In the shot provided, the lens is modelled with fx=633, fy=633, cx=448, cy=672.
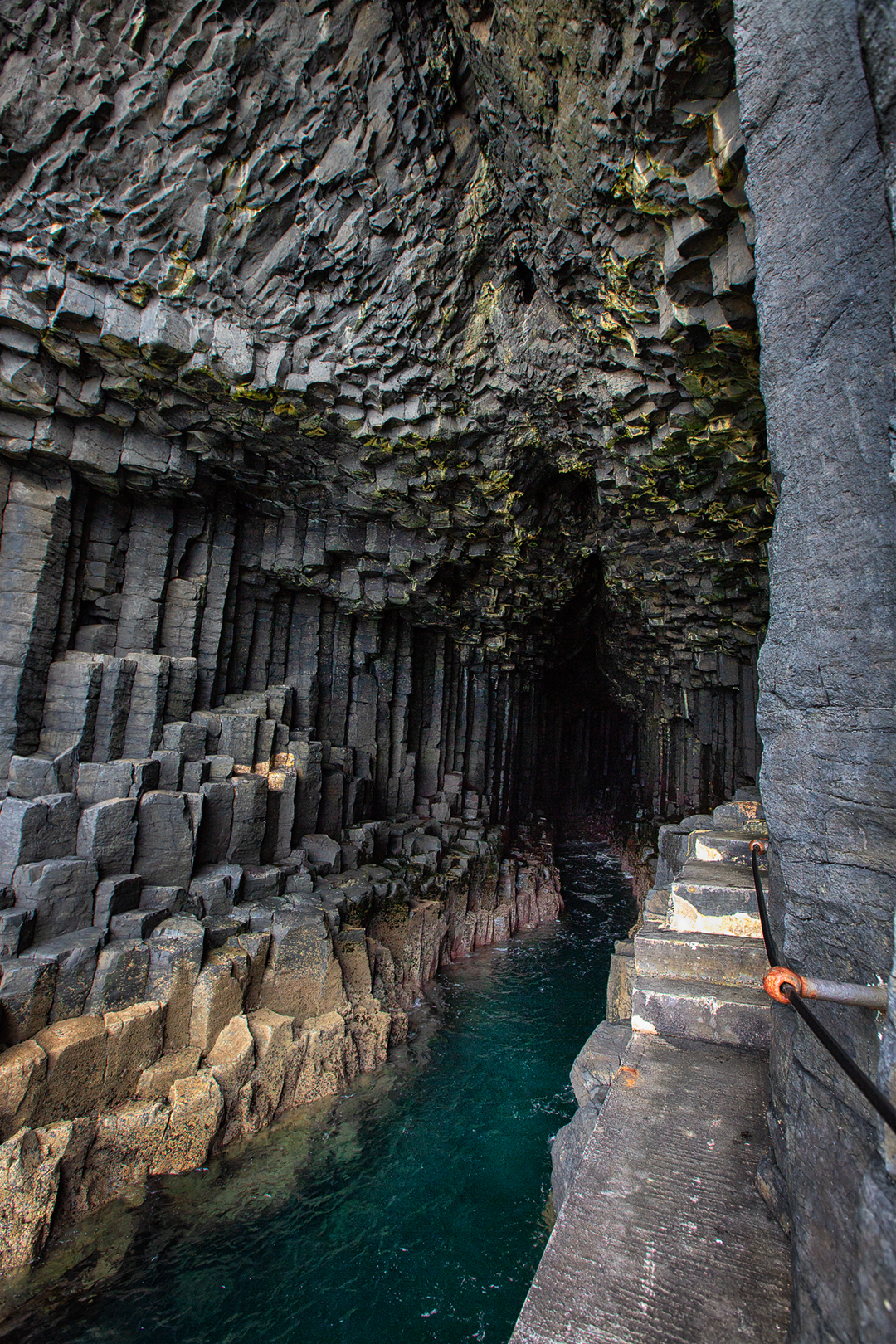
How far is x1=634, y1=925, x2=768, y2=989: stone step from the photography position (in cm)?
400

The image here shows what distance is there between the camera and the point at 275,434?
1150 centimetres

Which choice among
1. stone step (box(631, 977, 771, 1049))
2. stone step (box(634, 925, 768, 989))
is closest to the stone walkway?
stone step (box(631, 977, 771, 1049))

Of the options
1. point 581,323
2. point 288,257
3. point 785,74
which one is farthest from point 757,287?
point 288,257

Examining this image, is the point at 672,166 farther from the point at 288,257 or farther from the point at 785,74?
the point at 288,257

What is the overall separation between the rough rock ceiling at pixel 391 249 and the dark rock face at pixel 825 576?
310cm

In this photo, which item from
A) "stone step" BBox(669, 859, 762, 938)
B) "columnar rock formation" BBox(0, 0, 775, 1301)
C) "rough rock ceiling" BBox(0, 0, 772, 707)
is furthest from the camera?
"columnar rock formation" BBox(0, 0, 775, 1301)

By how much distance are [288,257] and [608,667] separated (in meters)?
20.6

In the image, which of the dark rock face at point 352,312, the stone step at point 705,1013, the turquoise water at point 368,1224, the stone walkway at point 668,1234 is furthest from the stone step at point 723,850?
the dark rock face at point 352,312

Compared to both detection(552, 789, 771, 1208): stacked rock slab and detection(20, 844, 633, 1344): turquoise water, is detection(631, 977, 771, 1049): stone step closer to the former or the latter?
detection(552, 789, 771, 1208): stacked rock slab

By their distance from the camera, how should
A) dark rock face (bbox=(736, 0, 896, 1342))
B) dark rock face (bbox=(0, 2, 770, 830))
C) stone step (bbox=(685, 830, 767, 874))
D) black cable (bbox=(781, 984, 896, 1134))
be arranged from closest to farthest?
1. black cable (bbox=(781, 984, 896, 1134))
2. dark rock face (bbox=(736, 0, 896, 1342))
3. stone step (bbox=(685, 830, 767, 874))
4. dark rock face (bbox=(0, 2, 770, 830))

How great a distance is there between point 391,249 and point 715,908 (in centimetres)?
938

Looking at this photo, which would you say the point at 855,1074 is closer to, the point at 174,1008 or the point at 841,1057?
the point at 841,1057

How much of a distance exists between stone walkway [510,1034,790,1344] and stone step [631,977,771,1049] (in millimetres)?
414

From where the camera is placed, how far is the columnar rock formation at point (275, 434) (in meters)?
7.05
